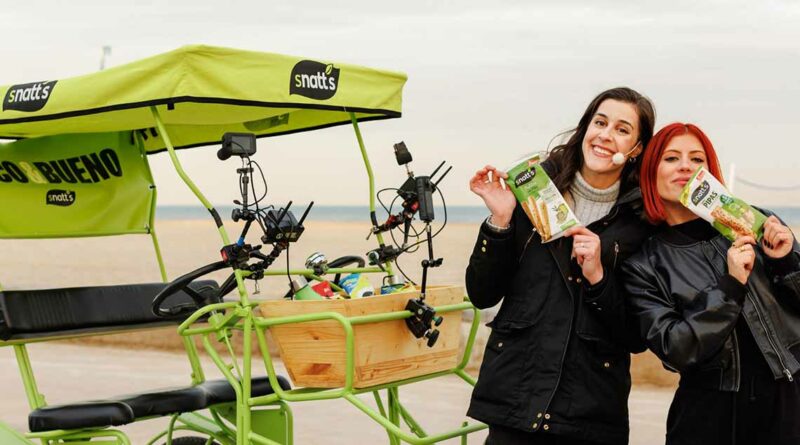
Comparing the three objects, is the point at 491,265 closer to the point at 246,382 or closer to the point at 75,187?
the point at 246,382

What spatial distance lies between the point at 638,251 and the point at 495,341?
53cm

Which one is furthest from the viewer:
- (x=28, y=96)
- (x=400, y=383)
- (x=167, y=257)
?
(x=167, y=257)

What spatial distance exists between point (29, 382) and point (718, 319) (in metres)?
3.21

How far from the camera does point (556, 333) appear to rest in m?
3.47

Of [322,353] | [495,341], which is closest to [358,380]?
[322,353]

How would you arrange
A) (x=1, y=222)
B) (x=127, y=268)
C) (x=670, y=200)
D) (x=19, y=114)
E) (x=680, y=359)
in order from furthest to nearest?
(x=127, y=268) → (x=1, y=222) → (x=19, y=114) → (x=670, y=200) → (x=680, y=359)

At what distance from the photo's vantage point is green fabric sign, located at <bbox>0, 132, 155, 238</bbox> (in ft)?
19.2

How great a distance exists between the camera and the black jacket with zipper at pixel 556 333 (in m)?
3.45

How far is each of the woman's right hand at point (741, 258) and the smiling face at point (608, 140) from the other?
465 mm

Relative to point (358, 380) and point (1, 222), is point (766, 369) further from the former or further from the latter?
point (1, 222)

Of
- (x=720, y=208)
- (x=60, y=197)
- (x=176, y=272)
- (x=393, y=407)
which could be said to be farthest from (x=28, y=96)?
(x=176, y=272)

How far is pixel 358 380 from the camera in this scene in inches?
160

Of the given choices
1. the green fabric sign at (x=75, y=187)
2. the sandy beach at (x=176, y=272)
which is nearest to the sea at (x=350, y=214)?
the sandy beach at (x=176, y=272)

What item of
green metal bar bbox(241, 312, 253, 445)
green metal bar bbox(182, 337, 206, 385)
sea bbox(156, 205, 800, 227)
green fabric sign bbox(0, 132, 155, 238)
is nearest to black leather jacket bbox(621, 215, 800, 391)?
green metal bar bbox(241, 312, 253, 445)
